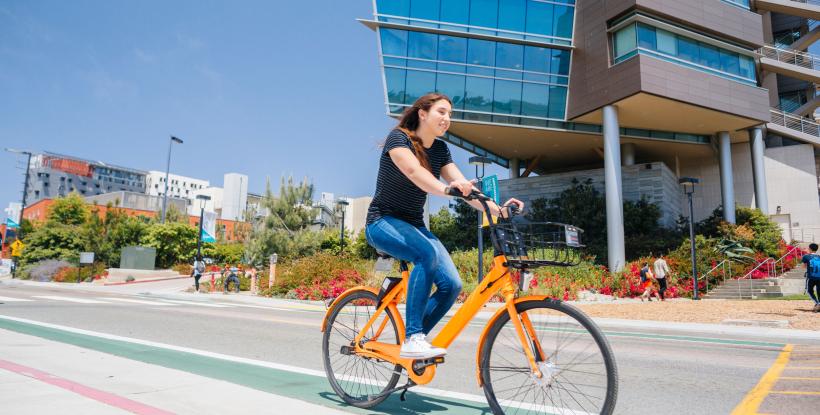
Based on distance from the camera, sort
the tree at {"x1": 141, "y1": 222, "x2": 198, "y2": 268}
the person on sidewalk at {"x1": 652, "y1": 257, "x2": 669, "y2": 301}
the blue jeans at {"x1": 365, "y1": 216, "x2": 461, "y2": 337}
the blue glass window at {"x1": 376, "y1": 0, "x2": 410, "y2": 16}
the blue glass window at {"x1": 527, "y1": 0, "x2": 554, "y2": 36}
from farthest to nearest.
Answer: the tree at {"x1": 141, "y1": 222, "x2": 198, "y2": 268}, the blue glass window at {"x1": 527, "y1": 0, "x2": 554, "y2": 36}, the blue glass window at {"x1": 376, "y1": 0, "x2": 410, "y2": 16}, the person on sidewalk at {"x1": 652, "y1": 257, "x2": 669, "y2": 301}, the blue jeans at {"x1": 365, "y1": 216, "x2": 461, "y2": 337}

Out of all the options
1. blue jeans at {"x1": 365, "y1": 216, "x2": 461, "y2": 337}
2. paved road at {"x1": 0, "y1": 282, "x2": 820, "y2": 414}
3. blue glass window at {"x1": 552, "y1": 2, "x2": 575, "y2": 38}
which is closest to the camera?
blue jeans at {"x1": 365, "y1": 216, "x2": 461, "y2": 337}

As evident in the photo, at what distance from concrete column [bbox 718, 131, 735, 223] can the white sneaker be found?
30.9 metres

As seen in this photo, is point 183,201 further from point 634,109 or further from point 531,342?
point 531,342

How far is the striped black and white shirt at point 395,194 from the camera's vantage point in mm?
3240

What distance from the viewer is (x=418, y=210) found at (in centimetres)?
335

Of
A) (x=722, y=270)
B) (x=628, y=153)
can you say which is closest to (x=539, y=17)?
(x=628, y=153)

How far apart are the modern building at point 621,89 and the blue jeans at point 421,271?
23.2 m

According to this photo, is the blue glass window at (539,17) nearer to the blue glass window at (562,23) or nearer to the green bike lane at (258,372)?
the blue glass window at (562,23)

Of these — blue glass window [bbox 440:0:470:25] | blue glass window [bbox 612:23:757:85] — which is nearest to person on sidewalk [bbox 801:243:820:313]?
blue glass window [bbox 612:23:757:85]

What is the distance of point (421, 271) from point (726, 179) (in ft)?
105

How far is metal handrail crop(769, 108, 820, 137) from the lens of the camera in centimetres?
3325

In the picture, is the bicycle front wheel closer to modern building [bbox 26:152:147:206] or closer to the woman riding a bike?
the woman riding a bike

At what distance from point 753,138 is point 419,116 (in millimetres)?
33180

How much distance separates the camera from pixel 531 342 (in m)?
2.71
